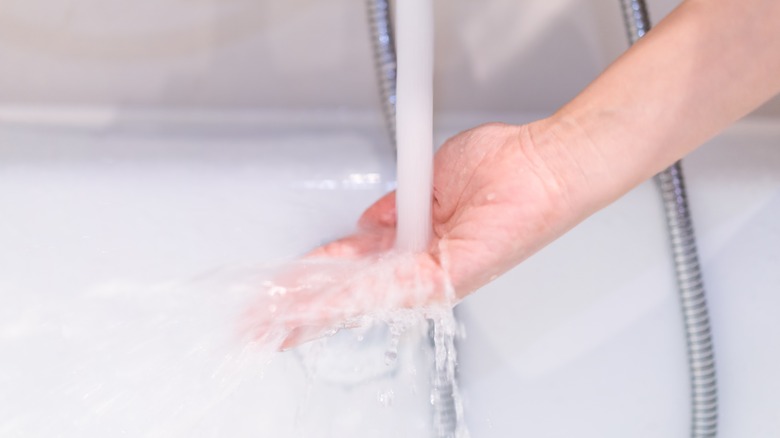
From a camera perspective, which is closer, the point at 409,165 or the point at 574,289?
the point at 409,165

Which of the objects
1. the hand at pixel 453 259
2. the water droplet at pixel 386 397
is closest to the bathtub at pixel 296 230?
the water droplet at pixel 386 397

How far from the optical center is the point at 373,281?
469 mm

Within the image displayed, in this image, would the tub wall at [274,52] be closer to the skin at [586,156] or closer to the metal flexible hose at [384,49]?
the metal flexible hose at [384,49]

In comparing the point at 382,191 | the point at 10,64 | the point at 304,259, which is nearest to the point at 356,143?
the point at 382,191

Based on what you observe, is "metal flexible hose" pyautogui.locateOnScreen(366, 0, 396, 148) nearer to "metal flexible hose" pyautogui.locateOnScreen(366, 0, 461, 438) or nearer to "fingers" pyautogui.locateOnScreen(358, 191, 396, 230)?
"metal flexible hose" pyautogui.locateOnScreen(366, 0, 461, 438)

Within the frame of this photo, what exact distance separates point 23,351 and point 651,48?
1.73ft

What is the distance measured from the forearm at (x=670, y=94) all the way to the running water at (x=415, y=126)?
85 mm

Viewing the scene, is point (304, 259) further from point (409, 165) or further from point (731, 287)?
point (731, 287)

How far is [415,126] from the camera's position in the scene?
0.47 metres

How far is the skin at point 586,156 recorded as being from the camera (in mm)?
457

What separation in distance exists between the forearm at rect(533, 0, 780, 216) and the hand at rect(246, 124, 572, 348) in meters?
0.02

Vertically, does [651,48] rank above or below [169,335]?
above

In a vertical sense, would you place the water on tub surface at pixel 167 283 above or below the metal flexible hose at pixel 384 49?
below

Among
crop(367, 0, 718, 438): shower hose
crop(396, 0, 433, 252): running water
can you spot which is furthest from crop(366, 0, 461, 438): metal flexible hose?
crop(396, 0, 433, 252): running water
